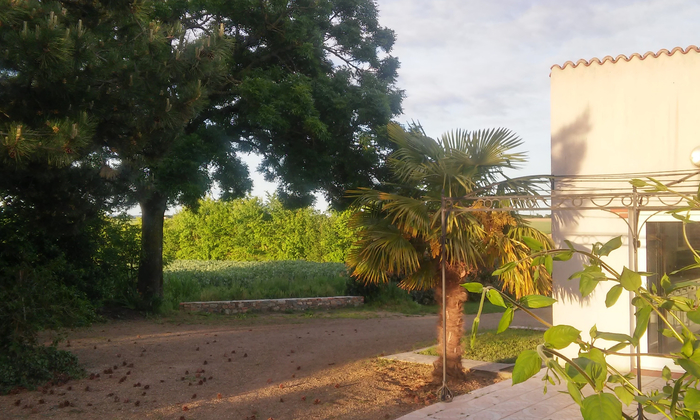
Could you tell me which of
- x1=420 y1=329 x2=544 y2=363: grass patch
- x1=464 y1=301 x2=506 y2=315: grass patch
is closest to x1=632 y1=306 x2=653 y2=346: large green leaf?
x1=420 y1=329 x2=544 y2=363: grass patch

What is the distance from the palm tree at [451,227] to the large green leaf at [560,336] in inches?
244

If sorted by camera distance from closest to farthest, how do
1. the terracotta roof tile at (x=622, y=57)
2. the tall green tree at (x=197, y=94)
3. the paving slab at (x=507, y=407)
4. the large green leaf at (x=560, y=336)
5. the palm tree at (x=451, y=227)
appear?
the large green leaf at (x=560, y=336) < the paving slab at (x=507, y=407) < the tall green tree at (x=197, y=94) < the palm tree at (x=451, y=227) < the terracotta roof tile at (x=622, y=57)

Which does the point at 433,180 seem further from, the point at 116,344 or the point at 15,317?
the point at 116,344

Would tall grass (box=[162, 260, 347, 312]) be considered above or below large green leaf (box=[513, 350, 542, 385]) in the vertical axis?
below

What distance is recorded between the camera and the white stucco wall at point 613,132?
786 centimetres

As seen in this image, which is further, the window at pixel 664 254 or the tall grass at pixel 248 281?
the tall grass at pixel 248 281

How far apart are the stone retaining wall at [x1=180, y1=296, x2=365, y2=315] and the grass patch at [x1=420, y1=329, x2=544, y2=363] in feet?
22.6

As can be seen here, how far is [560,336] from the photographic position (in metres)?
1.23

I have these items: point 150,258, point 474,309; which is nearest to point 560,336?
point 150,258

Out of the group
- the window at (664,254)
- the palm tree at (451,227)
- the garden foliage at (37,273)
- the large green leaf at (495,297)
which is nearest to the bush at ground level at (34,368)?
the garden foliage at (37,273)

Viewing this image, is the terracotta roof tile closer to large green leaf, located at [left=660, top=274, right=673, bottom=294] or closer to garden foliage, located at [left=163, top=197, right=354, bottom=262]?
large green leaf, located at [left=660, top=274, right=673, bottom=294]

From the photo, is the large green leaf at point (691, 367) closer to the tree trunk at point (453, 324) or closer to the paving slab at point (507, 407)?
the paving slab at point (507, 407)

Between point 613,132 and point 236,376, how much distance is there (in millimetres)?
6678

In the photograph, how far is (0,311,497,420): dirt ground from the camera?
6.71 metres
